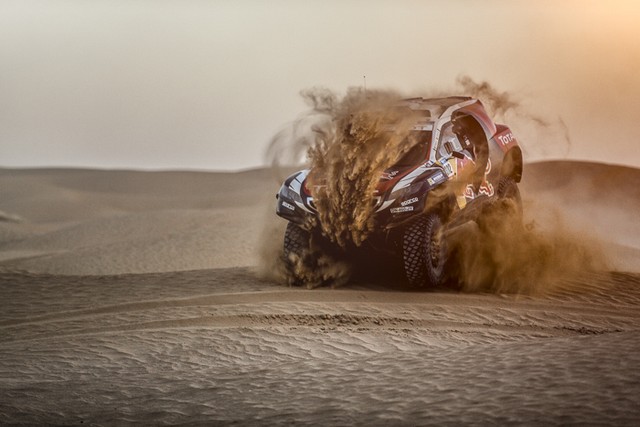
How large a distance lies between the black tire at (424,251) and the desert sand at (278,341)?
22 centimetres

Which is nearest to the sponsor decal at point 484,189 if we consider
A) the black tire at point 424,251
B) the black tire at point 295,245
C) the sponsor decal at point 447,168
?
the sponsor decal at point 447,168

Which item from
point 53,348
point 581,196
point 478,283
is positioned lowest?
point 53,348

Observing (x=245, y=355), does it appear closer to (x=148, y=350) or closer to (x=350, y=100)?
(x=148, y=350)

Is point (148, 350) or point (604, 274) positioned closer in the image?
point (148, 350)

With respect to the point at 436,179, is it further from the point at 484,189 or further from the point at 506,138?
the point at 506,138

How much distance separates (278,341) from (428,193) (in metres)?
3.18

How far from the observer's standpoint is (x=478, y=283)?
44.1 ft

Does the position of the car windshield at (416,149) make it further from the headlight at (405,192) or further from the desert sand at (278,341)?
the desert sand at (278,341)

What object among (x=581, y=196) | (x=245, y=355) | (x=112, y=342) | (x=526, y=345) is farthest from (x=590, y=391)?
(x=581, y=196)

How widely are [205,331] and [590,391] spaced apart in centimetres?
517

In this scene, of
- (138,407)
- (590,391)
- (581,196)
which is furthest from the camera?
(581,196)

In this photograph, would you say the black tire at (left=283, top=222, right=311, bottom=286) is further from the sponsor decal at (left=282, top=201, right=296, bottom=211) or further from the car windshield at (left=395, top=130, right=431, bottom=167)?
the car windshield at (left=395, top=130, right=431, bottom=167)

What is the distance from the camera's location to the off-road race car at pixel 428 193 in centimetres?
1250

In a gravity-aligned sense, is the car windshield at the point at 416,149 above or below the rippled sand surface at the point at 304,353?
above
